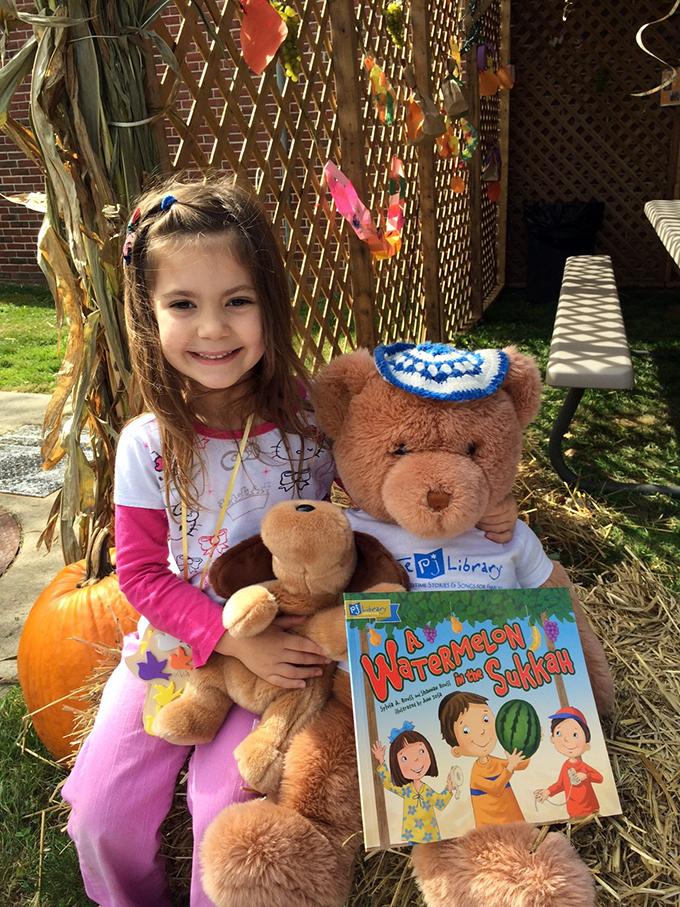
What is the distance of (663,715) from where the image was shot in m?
1.62

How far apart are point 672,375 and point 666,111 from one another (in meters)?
3.56

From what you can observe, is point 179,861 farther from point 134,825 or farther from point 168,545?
point 168,545

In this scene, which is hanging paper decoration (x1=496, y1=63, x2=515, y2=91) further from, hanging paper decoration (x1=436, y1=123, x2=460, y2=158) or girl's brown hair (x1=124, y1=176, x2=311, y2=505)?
girl's brown hair (x1=124, y1=176, x2=311, y2=505)

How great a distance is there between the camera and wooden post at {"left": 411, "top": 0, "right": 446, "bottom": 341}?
12.7ft

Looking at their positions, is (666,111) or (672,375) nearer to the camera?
(672,375)

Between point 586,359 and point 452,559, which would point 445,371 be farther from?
point 586,359

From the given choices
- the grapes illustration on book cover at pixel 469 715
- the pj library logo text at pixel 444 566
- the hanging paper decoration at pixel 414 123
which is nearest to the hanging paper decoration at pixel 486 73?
the hanging paper decoration at pixel 414 123

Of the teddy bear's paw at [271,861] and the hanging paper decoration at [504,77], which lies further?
the hanging paper decoration at [504,77]

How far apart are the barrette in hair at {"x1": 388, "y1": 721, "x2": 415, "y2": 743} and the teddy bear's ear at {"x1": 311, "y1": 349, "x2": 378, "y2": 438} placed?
606 mm

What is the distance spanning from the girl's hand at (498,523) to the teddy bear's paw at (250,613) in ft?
1.48

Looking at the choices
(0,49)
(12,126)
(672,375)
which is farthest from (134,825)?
(672,375)

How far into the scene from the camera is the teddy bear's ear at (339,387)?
4.94 feet

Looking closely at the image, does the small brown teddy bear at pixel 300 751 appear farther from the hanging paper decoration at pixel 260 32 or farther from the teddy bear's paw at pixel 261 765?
the hanging paper decoration at pixel 260 32

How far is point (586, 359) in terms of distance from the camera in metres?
2.83
